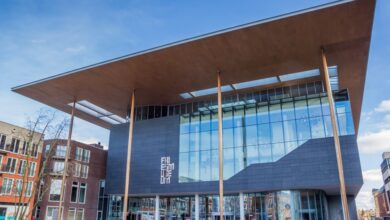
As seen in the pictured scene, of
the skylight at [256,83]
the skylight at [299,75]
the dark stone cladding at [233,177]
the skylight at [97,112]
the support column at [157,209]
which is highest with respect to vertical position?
the skylight at [299,75]

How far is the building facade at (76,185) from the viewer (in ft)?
113

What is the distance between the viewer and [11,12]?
12.3m

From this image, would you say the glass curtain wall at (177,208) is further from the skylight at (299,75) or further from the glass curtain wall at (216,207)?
the skylight at (299,75)

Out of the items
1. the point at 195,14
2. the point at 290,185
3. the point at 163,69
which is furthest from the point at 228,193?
the point at 195,14

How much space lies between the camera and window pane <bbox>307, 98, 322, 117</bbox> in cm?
2384

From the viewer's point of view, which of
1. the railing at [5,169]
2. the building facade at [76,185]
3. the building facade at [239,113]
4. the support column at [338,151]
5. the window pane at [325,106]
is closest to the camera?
the support column at [338,151]

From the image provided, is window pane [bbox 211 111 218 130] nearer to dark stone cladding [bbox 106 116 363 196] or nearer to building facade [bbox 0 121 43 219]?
dark stone cladding [bbox 106 116 363 196]

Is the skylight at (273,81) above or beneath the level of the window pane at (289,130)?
above

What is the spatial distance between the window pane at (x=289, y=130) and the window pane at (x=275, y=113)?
2.17 ft

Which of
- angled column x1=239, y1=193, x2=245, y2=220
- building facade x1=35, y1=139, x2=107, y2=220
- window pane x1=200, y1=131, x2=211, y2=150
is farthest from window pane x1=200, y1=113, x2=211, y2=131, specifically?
building facade x1=35, y1=139, x2=107, y2=220

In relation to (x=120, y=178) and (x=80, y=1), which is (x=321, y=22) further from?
(x=120, y=178)

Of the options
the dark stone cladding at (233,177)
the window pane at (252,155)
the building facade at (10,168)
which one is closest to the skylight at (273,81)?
the dark stone cladding at (233,177)

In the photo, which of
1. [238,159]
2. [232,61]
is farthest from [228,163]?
[232,61]

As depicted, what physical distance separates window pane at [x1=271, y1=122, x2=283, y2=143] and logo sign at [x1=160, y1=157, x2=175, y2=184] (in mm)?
8766
